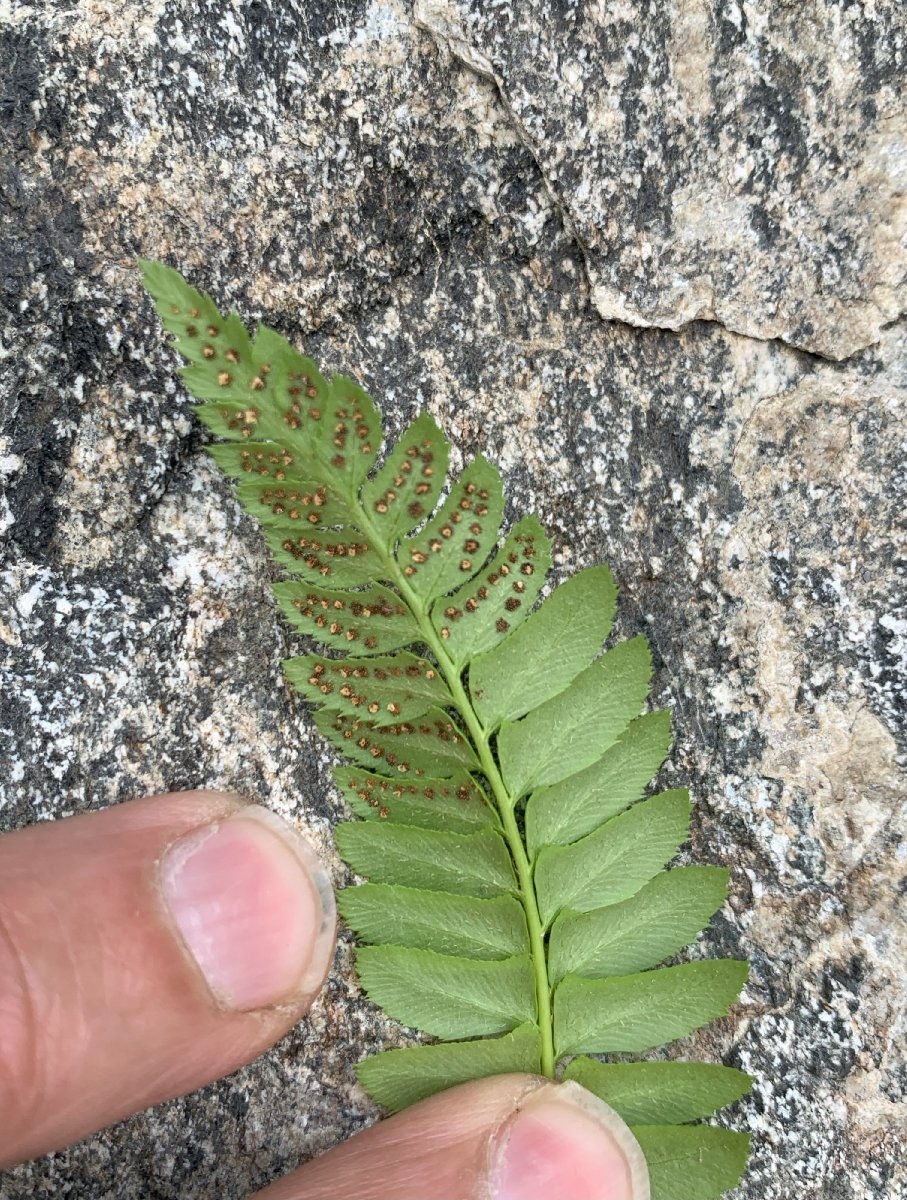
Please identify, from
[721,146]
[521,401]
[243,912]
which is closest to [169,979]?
[243,912]

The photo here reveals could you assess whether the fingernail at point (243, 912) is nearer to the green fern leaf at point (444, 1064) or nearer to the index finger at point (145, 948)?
the index finger at point (145, 948)

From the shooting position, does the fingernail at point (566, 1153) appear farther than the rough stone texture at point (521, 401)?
No

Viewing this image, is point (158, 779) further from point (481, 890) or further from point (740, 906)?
point (740, 906)

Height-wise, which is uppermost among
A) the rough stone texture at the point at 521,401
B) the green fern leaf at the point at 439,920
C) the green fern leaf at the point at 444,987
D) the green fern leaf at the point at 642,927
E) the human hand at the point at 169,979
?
the rough stone texture at the point at 521,401

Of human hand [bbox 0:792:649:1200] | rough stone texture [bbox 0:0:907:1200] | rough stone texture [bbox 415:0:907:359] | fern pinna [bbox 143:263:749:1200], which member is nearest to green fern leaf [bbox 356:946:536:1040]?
fern pinna [bbox 143:263:749:1200]

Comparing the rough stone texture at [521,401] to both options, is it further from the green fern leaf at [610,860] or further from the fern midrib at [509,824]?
the fern midrib at [509,824]

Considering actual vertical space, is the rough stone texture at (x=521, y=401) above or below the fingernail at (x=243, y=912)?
above

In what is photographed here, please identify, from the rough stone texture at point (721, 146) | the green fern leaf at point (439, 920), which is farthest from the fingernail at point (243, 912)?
the rough stone texture at point (721, 146)

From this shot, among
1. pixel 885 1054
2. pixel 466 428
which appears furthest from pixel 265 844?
pixel 885 1054

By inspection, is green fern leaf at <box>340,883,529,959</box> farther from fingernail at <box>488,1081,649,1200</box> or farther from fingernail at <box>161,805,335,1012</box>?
fingernail at <box>488,1081,649,1200</box>
